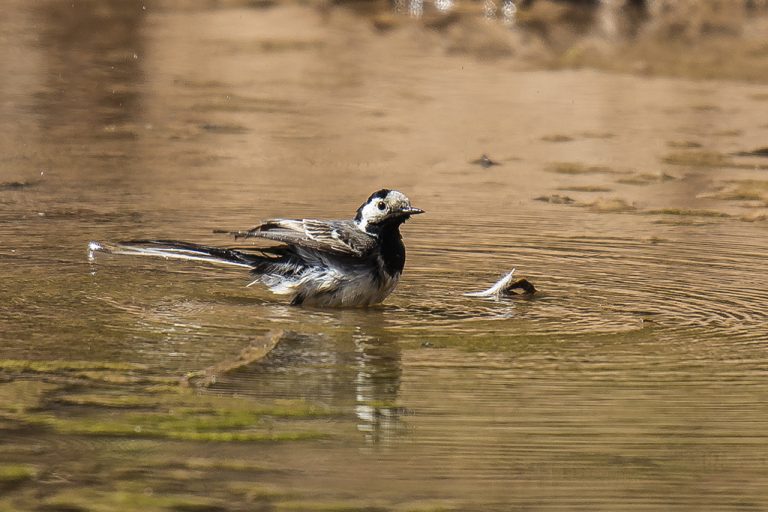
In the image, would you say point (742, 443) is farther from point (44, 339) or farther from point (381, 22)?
point (381, 22)

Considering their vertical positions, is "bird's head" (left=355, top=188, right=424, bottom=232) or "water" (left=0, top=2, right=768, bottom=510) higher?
"bird's head" (left=355, top=188, right=424, bottom=232)

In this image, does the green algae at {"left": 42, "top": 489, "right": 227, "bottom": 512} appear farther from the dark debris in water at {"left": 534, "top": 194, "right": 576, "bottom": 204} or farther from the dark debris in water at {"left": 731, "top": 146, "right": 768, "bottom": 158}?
the dark debris in water at {"left": 731, "top": 146, "right": 768, "bottom": 158}

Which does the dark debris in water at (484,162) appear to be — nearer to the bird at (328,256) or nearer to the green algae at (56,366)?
the bird at (328,256)

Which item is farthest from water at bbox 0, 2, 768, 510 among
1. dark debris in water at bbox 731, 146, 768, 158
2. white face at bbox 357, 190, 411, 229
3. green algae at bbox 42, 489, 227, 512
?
white face at bbox 357, 190, 411, 229

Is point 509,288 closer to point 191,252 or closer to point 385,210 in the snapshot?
point 385,210

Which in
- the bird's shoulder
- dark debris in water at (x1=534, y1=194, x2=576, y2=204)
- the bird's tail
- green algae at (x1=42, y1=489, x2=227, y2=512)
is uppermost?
the bird's shoulder

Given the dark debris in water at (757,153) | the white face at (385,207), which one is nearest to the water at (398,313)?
the dark debris in water at (757,153)

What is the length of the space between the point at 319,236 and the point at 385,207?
37 cm

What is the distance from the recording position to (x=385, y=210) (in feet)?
25.0

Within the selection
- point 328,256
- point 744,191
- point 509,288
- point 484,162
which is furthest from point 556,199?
point 328,256

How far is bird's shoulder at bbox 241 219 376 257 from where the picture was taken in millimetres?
7473

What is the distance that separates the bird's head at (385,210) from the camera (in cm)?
761

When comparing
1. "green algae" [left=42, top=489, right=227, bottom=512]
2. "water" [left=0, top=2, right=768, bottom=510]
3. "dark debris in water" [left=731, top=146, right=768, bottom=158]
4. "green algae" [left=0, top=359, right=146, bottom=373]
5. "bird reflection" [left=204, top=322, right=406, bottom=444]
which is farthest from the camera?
"dark debris in water" [left=731, top=146, right=768, bottom=158]

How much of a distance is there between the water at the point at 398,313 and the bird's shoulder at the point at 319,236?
32 centimetres
